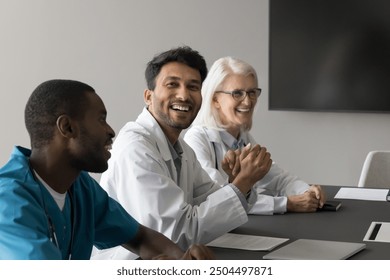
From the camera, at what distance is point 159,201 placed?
226 centimetres

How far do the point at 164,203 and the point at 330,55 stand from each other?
2.64 m

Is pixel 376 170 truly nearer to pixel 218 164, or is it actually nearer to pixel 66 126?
pixel 218 164

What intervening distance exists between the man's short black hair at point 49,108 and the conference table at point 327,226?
2.02 ft

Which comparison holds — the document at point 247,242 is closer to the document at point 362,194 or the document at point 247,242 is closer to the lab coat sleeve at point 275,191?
the lab coat sleeve at point 275,191

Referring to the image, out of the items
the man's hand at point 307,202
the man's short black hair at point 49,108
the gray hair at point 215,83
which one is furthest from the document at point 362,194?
the man's short black hair at point 49,108

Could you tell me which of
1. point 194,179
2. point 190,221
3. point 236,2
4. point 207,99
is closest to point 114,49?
point 236,2

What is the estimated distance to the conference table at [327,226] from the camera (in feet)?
6.78

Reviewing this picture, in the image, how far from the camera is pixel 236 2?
4.77m

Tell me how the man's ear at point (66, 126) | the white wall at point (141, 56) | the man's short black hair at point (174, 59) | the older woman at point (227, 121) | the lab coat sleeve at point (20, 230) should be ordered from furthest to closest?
the white wall at point (141, 56) → the older woman at point (227, 121) → the man's short black hair at point (174, 59) → the man's ear at point (66, 126) → the lab coat sleeve at point (20, 230)

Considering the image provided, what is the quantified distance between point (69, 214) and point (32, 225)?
0.80ft

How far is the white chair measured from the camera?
3.99m

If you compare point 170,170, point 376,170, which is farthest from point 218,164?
point 376,170

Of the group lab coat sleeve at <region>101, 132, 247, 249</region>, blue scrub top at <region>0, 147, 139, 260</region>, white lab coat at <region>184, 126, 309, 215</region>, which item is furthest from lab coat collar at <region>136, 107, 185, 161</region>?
white lab coat at <region>184, 126, 309, 215</region>

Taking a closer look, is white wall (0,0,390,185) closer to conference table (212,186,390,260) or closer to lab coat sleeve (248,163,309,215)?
lab coat sleeve (248,163,309,215)
